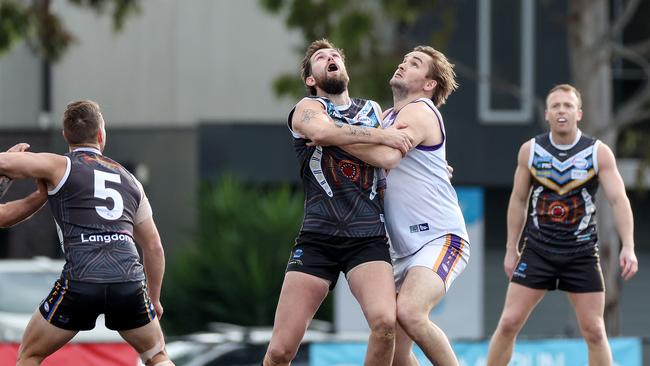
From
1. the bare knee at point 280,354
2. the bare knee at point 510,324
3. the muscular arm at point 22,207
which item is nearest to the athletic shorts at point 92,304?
the muscular arm at point 22,207

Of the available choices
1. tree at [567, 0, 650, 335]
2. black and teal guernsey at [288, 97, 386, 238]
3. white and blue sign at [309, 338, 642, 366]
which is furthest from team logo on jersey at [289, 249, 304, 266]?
tree at [567, 0, 650, 335]

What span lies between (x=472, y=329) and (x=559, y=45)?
7970 mm

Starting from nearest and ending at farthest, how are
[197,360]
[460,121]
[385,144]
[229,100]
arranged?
[385,144]
[197,360]
[460,121]
[229,100]

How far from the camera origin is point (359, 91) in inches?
680

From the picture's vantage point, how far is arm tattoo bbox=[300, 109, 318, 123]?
7.46m

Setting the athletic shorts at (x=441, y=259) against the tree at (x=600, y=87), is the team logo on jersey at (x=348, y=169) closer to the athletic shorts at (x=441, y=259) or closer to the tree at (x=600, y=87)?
the athletic shorts at (x=441, y=259)

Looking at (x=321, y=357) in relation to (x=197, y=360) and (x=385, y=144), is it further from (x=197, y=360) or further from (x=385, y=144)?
(x=385, y=144)

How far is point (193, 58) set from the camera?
24.3 metres

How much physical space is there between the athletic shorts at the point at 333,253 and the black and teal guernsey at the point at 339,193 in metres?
0.04

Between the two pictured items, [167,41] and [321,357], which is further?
[167,41]

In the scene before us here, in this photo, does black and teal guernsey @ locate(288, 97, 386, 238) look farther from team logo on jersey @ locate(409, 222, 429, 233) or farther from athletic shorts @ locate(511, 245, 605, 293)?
athletic shorts @ locate(511, 245, 605, 293)

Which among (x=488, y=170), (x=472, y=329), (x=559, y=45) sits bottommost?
(x=472, y=329)

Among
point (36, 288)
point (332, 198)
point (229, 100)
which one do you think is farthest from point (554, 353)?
point (229, 100)

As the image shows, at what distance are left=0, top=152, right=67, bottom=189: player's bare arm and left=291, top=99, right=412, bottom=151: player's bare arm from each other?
54.1 inches
